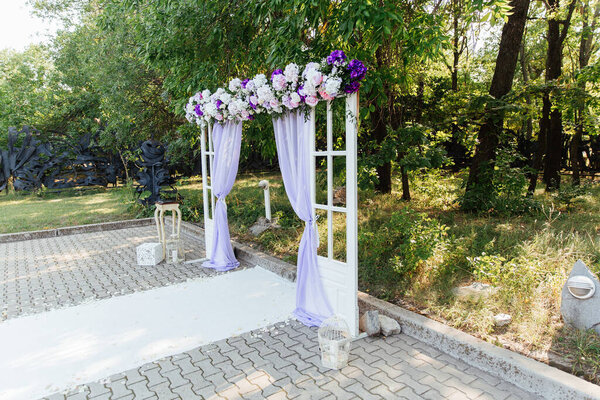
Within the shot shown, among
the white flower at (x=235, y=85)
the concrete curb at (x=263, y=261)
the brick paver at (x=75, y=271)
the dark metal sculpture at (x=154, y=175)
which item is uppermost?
the white flower at (x=235, y=85)

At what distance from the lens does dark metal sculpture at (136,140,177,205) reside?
10.1 m

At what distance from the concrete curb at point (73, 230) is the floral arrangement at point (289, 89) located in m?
4.88

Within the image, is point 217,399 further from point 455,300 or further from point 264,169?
point 264,169

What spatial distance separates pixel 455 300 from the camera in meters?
4.02

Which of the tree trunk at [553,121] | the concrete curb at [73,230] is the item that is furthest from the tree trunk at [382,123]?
the concrete curb at [73,230]

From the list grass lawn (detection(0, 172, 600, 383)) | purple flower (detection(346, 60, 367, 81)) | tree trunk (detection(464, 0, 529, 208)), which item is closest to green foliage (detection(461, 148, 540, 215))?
tree trunk (detection(464, 0, 529, 208))

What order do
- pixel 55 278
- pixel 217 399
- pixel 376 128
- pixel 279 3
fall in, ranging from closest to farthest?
pixel 217 399, pixel 279 3, pixel 55 278, pixel 376 128

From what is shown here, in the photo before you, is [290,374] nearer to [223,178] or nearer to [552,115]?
[223,178]

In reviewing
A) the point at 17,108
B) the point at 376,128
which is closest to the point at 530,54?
the point at 376,128

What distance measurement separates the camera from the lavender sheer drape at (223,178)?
5734 millimetres

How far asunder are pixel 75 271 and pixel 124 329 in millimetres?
2539

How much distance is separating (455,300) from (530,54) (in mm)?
16742

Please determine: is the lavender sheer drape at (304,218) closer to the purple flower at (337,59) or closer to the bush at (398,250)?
the purple flower at (337,59)

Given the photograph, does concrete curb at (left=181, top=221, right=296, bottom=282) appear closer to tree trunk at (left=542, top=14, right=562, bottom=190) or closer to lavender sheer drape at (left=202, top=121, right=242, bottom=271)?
lavender sheer drape at (left=202, top=121, right=242, bottom=271)
